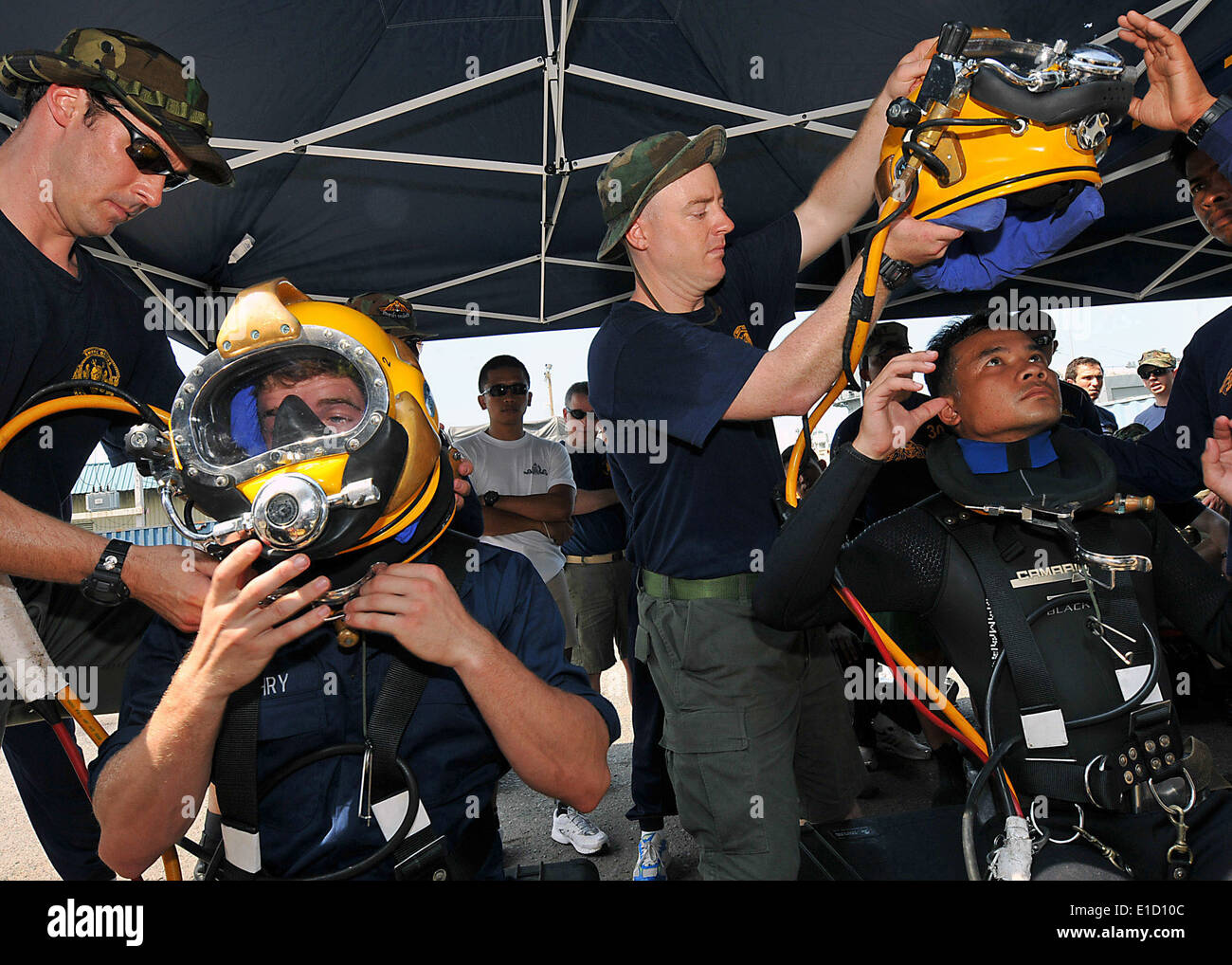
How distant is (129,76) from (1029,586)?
7.73 ft

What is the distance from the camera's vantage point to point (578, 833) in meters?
3.64

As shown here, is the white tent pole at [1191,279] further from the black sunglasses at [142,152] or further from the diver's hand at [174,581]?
the diver's hand at [174,581]

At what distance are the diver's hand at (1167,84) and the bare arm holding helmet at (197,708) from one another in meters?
1.88

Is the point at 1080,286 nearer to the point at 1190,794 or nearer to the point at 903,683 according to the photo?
the point at 1190,794

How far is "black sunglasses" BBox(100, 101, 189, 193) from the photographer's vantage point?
179cm

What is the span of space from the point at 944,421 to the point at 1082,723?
818mm

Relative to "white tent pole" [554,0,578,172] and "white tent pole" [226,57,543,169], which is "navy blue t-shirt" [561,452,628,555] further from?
"white tent pole" [226,57,543,169]

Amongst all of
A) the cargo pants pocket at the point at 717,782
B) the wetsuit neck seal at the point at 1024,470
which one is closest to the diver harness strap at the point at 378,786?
the cargo pants pocket at the point at 717,782

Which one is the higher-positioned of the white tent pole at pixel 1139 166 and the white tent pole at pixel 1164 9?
the white tent pole at pixel 1139 166

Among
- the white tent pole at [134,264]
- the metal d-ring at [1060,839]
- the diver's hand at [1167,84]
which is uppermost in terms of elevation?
the white tent pole at [134,264]

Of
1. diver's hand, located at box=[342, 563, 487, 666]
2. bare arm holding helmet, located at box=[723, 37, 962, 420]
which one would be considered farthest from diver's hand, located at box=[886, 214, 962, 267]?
diver's hand, located at box=[342, 563, 487, 666]

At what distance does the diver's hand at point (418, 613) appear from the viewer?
3.93 ft
